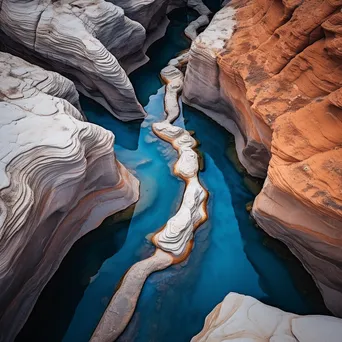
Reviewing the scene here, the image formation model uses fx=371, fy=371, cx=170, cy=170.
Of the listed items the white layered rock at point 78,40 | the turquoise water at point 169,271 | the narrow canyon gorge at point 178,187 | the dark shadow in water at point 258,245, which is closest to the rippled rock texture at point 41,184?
the narrow canyon gorge at point 178,187

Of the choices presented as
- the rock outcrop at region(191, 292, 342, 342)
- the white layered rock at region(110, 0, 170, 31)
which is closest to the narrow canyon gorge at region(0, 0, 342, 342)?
the rock outcrop at region(191, 292, 342, 342)

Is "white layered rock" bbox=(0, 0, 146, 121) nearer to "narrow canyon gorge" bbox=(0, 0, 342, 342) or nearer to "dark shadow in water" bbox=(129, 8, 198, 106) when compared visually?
"narrow canyon gorge" bbox=(0, 0, 342, 342)

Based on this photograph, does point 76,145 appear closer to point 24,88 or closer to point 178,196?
point 24,88

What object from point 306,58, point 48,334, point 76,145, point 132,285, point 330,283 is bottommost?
point 48,334

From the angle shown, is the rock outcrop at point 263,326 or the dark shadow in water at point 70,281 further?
the dark shadow in water at point 70,281

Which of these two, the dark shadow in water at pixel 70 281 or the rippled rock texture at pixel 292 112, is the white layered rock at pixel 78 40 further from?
the dark shadow in water at pixel 70 281

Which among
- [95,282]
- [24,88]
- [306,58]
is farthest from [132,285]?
[306,58]
